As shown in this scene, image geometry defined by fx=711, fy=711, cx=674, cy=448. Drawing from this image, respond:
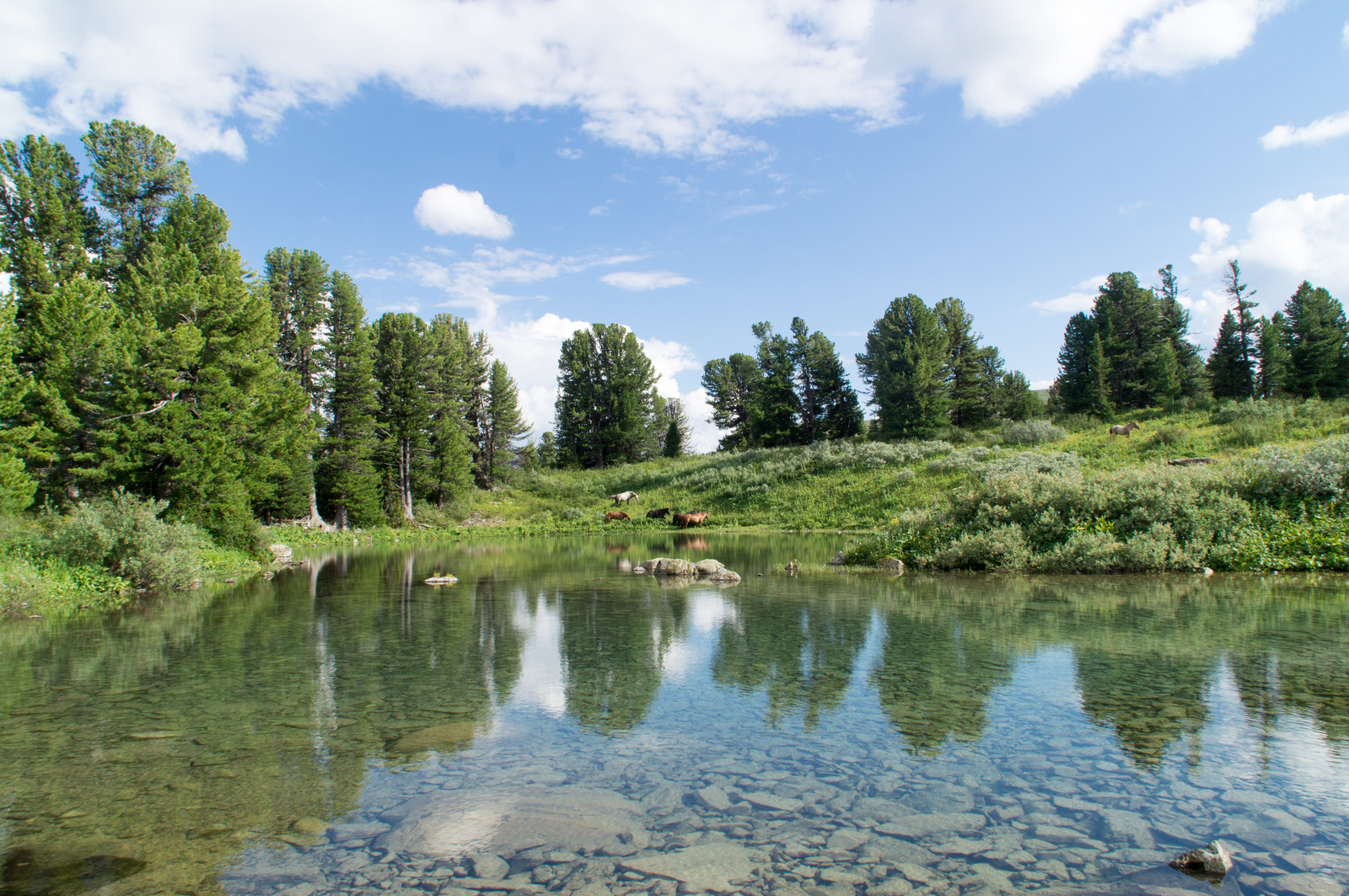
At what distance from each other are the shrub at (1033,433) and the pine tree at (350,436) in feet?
132

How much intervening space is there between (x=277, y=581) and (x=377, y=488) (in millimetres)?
25947

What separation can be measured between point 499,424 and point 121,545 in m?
48.7

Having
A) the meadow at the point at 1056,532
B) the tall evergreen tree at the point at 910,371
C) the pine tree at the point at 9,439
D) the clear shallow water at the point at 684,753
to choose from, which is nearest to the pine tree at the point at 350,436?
the meadow at the point at 1056,532

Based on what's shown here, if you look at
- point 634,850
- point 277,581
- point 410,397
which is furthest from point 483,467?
point 634,850

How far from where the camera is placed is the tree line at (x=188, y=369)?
2141 centimetres

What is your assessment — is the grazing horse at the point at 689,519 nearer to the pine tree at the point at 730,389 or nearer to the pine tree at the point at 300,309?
the pine tree at the point at 300,309

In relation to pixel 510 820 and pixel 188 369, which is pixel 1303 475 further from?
pixel 188 369

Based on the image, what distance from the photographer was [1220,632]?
10.0 metres

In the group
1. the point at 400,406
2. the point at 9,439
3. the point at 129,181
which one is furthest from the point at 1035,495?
the point at 129,181

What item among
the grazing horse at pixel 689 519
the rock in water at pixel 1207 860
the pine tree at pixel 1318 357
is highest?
the pine tree at pixel 1318 357

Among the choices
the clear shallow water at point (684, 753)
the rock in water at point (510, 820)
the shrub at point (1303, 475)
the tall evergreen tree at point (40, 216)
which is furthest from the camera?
the tall evergreen tree at point (40, 216)

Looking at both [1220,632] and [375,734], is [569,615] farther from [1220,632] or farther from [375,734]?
[1220,632]

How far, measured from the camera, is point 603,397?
7519 cm

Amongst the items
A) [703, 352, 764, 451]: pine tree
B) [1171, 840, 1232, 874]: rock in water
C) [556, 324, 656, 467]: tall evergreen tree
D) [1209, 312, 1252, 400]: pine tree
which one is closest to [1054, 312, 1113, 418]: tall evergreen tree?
[1209, 312, 1252, 400]: pine tree
